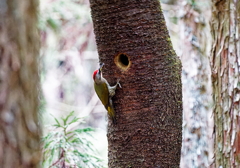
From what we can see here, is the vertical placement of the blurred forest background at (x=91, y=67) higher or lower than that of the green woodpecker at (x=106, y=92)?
higher

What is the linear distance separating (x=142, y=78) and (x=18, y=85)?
1.66 m

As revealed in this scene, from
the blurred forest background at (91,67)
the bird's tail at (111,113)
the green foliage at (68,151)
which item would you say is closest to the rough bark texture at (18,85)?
the blurred forest background at (91,67)

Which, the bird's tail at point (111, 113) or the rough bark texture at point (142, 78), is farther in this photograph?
the bird's tail at point (111, 113)

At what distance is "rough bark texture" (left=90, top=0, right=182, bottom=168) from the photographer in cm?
330

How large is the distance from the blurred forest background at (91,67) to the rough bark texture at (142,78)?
1.70ft

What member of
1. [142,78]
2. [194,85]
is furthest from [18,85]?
[194,85]

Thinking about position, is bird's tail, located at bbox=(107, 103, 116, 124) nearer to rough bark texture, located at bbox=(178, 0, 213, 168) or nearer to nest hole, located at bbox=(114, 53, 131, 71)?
nest hole, located at bbox=(114, 53, 131, 71)

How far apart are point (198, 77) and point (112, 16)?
4.03m

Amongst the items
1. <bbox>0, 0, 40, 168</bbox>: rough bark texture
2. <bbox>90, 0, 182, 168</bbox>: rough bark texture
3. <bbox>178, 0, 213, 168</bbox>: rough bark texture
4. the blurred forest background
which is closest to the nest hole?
<bbox>90, 0, 182, 168</bbox>: rough bark texture

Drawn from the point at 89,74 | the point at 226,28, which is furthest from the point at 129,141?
the point at 89,74

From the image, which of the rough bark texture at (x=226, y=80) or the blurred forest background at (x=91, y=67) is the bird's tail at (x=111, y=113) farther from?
the rough bark texture at (x=226, y=80)

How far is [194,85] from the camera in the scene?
23.0 ft

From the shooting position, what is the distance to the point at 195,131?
22.6ft

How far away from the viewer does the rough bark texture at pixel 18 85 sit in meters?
1.74
